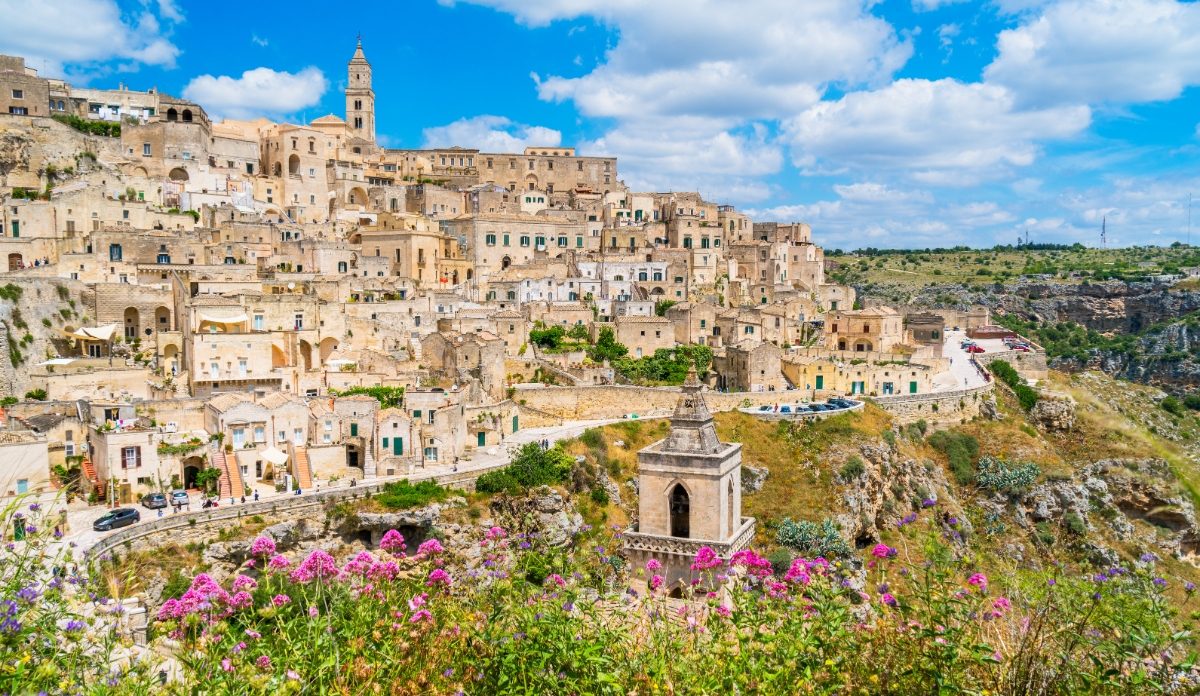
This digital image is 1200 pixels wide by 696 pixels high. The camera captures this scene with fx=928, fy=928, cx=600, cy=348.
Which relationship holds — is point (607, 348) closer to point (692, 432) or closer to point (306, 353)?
point (306, 353)

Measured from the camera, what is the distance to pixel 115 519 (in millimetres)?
24969

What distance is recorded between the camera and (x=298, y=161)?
209 feet

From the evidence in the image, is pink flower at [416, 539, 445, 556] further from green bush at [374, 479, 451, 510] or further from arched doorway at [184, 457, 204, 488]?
arched doorway at [184, 457, 204, 488]

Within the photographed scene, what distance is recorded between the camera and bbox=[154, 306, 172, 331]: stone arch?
4019 cm

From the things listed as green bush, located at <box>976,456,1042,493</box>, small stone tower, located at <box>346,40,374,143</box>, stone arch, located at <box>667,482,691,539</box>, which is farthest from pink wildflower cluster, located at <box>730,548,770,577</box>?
small stone tower, located at <box>346,40,374,143</box>

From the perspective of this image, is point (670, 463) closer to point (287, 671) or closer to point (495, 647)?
point (495, 647)

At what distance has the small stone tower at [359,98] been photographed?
80812mm

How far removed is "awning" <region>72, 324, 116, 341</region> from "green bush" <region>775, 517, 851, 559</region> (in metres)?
27.5

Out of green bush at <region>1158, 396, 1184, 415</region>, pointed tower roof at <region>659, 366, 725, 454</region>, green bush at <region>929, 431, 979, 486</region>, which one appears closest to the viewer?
pointed tower roof at <region>659, 366, 725, 454</region>

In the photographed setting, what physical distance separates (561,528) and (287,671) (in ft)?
84.7

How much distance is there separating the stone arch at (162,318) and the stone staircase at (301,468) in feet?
42.0

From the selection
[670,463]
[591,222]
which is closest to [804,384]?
[591,222]

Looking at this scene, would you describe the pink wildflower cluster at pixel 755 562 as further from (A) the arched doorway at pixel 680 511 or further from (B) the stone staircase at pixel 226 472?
(B) the stone staircase at pixel 226 472

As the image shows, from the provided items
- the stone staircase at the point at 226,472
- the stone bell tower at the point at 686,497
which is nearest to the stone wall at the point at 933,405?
the stone bell tower at the point at 686,497
